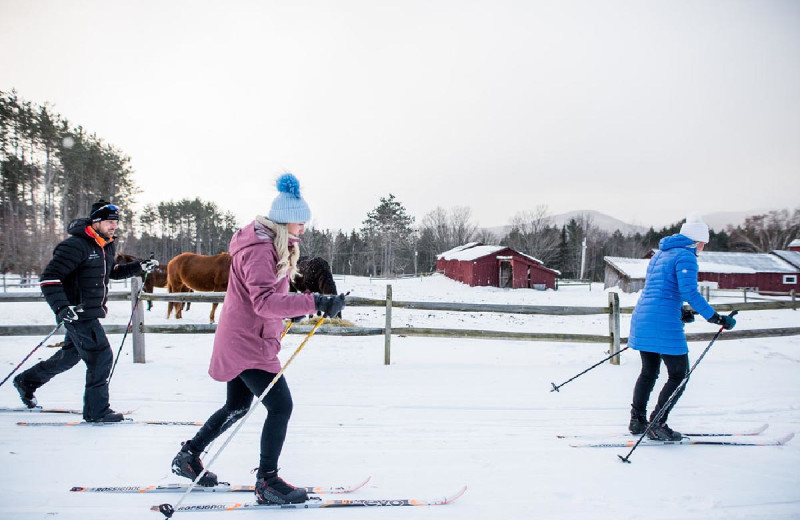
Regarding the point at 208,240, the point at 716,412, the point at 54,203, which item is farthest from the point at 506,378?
the point at 208,240

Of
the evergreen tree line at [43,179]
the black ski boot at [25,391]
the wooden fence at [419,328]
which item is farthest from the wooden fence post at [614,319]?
the evergreen tree line at [43,179]

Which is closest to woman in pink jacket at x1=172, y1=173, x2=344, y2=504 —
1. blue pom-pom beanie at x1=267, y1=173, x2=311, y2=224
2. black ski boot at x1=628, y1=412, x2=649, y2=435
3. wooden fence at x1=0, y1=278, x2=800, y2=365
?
blue pom-pom beanie at x1=267, y1=173, x2=311, y2=224

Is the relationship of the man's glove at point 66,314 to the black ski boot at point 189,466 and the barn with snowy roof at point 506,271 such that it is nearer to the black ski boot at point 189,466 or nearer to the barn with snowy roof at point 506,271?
the black ski boot at point 189,466

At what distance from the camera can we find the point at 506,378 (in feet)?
17.8

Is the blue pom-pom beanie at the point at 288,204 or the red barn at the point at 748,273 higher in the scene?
the blue pom-pom beanie at the point at 288,204

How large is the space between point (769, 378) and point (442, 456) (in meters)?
5.38

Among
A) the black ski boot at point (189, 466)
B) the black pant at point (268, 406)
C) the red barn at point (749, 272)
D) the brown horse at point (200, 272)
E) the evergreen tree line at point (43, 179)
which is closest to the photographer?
the black pant at point (268, 406)

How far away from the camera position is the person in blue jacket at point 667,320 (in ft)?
10.7

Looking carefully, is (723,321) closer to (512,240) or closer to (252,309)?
(252,309)

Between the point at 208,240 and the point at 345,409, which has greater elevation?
the point at 208,240

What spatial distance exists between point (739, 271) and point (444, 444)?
38.7 metres

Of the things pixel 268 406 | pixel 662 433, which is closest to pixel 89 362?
pixel 268 406

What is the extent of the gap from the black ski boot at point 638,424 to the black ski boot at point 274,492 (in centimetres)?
290

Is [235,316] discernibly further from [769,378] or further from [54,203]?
[54,203]
